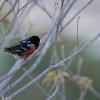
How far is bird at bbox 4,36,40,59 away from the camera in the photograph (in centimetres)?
390

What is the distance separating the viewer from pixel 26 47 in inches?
159

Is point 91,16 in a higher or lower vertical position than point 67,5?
lower

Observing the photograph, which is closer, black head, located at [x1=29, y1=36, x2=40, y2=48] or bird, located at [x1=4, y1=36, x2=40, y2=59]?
bird, located at [x1=4, y1=36, x2=40, y2=59]

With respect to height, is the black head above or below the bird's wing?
below

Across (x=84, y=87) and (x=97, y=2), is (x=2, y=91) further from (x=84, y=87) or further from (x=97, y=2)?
(x=97, y=2)

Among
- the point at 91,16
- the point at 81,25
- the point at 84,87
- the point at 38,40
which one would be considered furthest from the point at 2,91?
the point at 91,16

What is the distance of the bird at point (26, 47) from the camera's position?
3897 millimetres

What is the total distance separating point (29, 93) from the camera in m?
7.61

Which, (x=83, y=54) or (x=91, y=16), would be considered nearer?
(x=83, y=54)

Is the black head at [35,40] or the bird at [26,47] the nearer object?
the bird at [26,47]

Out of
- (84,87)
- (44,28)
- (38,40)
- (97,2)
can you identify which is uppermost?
(38,40)

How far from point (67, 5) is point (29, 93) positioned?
450 centimetres

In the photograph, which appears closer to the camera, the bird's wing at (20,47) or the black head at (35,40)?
the bird's wing at (20,47)

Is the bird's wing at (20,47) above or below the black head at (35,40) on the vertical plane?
above
